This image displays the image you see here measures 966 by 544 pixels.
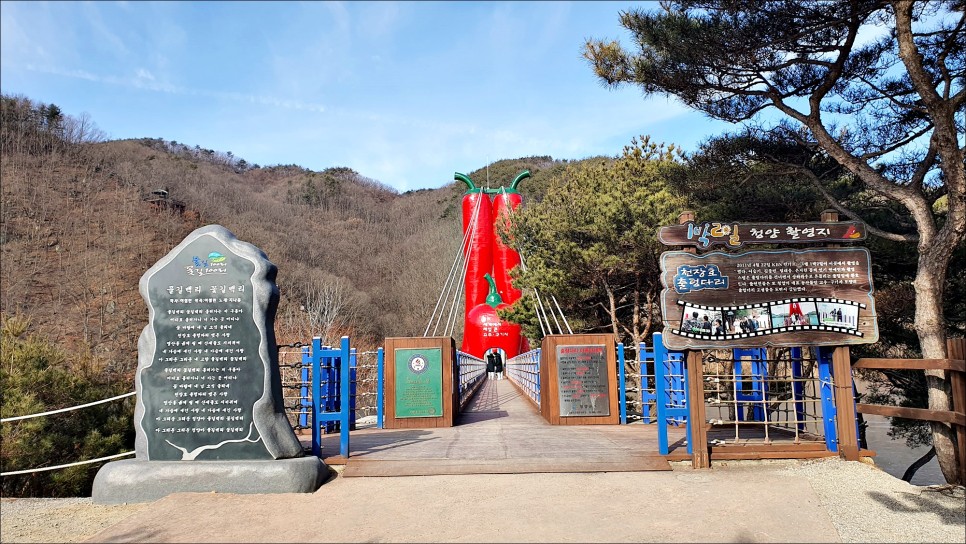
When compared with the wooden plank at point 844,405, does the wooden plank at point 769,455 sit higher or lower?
lower

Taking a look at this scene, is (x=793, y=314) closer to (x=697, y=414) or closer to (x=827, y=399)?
(x=827, y=399)

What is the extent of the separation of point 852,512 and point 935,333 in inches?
142

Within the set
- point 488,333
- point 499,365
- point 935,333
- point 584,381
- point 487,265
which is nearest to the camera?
point 935,333

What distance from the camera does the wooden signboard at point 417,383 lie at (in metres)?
9.48

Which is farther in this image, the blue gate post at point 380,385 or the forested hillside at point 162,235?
the forested hillside at point 162,235

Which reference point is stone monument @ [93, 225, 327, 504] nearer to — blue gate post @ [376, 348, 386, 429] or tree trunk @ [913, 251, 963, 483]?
blue gate post @ [376, 348, 386, 429]

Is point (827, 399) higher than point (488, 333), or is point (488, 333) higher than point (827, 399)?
point (488, 333)

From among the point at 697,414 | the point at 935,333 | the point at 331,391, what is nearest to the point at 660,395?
the point at 697,414

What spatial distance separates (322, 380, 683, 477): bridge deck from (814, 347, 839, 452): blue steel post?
67.9 inches

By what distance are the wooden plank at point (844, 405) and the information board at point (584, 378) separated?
3.73m

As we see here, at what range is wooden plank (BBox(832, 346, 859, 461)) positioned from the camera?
20.0ft

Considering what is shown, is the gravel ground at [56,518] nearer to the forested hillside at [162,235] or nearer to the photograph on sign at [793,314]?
the forested hillside at [162,235]

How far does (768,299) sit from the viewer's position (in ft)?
20.9

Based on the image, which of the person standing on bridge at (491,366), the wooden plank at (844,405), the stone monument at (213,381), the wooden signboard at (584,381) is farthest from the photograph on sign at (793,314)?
the person standing on bridge at (491,366)
